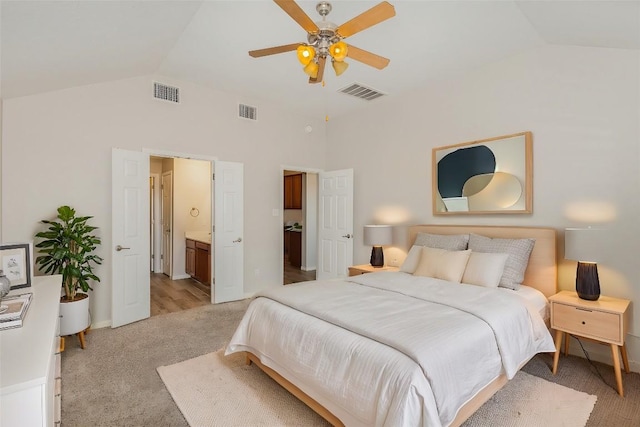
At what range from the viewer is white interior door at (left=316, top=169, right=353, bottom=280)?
4.97m

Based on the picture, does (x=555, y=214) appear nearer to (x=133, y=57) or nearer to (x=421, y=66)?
(x=421, y=66)

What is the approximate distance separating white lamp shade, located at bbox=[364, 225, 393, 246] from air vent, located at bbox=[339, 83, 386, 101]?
180 cm

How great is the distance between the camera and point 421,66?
11.8ft

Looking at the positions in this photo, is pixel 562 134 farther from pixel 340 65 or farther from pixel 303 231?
pixel 303 231

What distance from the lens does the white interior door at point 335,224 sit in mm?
4969

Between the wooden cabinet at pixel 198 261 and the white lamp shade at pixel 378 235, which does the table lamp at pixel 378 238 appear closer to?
the white lamp shade at pixel 378 235

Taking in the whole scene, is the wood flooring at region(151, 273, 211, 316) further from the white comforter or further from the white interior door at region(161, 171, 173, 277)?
the white comforter

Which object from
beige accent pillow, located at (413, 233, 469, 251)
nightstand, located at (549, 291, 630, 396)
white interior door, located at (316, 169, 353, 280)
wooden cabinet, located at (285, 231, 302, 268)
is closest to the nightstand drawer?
nightstand, located at (549, 291, 630, 396)

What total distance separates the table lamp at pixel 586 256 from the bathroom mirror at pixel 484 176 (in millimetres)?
690

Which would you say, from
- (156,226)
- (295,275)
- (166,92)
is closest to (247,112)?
(166,92)

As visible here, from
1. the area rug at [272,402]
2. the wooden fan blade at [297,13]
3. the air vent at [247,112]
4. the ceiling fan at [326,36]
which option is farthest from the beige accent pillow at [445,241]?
the air vent at [247,112]

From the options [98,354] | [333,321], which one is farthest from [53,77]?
[333,321]

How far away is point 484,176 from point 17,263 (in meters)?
4.16

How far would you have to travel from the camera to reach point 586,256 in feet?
8.27
